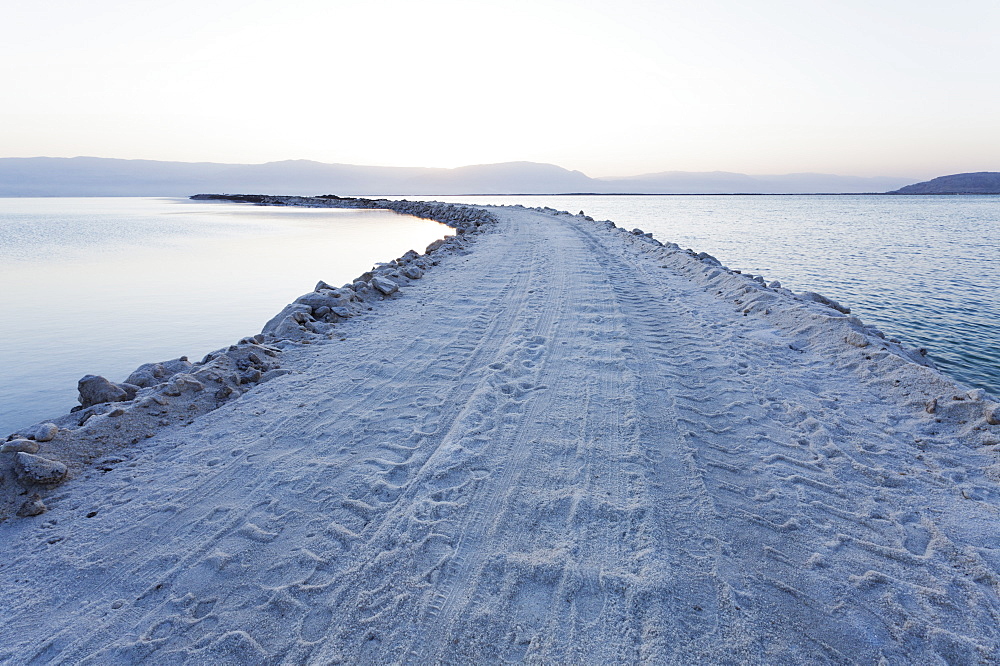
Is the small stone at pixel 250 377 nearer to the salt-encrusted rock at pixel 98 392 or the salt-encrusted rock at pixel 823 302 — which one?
the salt-encrusted rock at pixel 98 392

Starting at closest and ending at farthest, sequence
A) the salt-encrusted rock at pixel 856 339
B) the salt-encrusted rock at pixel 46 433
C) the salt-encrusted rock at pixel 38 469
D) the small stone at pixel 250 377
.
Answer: the salt-encrusted rock at pixel 38 469 → the salt-encrusted rock at pixel 46 433 → the small stone at pixel 250 377 → the salt-encrusted rock at pixel 856 339

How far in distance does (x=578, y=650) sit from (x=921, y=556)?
2.05 metres

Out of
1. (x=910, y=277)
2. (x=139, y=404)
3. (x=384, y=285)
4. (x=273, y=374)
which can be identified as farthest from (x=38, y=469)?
(x=910, y=277)

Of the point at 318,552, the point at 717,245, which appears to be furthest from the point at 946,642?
the point at 717,245

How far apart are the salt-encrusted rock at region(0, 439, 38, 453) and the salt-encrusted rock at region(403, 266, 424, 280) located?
755 centimetres

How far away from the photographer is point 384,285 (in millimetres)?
9180

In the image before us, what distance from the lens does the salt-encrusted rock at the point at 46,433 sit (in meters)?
3.78

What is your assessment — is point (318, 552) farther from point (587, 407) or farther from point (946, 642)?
point (946, 642)

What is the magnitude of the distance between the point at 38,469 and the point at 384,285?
6165 mm

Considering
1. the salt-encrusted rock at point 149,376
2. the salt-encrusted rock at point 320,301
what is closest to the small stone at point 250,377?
the salt-encrusted rock at point 149,376

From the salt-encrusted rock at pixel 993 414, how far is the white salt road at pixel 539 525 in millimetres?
125

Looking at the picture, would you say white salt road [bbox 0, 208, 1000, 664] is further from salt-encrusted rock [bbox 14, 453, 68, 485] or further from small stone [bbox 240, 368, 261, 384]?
small stone [bbox 240, 368, 261, 384]

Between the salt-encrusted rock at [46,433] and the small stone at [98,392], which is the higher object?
the salt-encrusted rock at [46,433]

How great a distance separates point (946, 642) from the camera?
2160 millimetres
